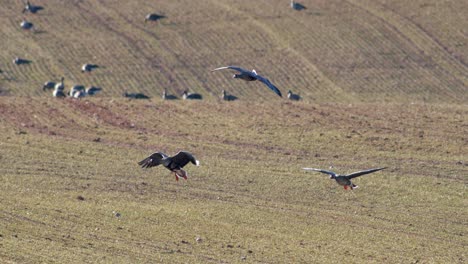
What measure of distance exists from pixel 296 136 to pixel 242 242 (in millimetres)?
14806

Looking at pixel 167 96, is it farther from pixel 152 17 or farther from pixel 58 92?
pixel 152 17

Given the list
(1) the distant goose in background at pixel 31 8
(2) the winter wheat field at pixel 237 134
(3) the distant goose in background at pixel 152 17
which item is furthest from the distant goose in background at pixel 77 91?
(1) the distant goose in background at pixel 31 8

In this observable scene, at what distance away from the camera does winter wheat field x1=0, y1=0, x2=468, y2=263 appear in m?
25.9

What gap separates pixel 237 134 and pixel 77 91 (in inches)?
548

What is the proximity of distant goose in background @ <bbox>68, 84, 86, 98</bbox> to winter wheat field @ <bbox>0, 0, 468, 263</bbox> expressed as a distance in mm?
1666

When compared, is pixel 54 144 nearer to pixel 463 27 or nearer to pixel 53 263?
pixel 53 263

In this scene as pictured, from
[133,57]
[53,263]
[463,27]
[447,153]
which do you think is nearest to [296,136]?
[447,153]

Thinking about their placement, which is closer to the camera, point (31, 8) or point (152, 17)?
point (152, 17)

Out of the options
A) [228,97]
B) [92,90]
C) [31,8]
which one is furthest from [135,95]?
[31,8]

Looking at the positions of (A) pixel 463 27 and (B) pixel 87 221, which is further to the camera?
(A) pixel 463 27

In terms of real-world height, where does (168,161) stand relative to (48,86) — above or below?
above

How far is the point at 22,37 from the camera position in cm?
6562

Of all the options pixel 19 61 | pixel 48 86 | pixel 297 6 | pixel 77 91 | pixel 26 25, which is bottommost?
pixel 26 25

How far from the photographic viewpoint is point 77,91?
51531 millimetres
